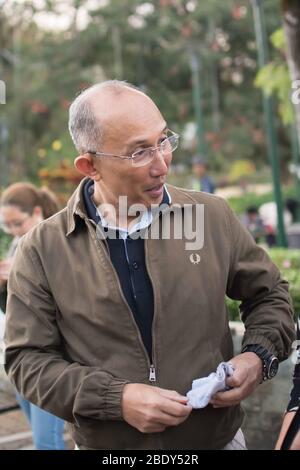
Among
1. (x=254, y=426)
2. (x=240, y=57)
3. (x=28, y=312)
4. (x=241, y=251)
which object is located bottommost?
(x=254, y=426)

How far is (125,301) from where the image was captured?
2264 mm

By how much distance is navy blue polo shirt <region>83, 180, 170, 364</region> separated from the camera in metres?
2.30

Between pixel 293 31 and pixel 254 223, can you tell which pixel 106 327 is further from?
pixel 254 223

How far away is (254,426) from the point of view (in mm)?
4414

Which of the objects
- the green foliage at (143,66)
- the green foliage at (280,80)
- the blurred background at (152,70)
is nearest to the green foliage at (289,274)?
the green foliage at (280,80)

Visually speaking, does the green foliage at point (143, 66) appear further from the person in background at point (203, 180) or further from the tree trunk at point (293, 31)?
the tree trunk at point (293, 31)

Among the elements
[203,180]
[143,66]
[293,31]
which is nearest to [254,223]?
[203,180]

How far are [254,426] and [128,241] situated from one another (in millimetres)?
2415

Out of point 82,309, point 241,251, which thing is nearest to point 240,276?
point 241,251

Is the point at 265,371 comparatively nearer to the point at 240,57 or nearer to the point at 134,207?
the point at 134,207

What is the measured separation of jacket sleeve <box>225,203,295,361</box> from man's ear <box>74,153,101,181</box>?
0.43 m

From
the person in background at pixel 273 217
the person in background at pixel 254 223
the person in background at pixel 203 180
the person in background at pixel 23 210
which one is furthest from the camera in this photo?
the person in background at pixel 273 217

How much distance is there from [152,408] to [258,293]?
59 cm

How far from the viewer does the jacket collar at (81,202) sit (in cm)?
236
